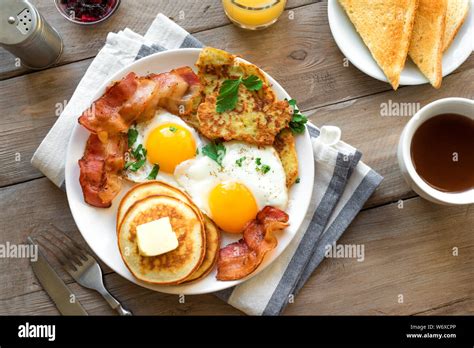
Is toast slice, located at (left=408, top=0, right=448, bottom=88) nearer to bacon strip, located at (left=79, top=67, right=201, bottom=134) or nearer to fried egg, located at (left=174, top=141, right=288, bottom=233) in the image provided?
fried egg, located at (left=174, top=141, right=288, bottom=233)

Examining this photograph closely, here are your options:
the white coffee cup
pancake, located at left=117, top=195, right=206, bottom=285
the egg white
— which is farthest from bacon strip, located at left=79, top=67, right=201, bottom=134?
the white coffee cup

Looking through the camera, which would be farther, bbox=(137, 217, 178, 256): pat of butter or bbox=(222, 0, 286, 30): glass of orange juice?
bbox=(222, 0, 286, 30): glass of orange juice

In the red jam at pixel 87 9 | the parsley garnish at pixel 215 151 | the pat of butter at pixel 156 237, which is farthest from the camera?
the red jam at pixel 87 9

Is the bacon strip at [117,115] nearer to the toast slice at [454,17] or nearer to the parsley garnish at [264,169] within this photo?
the parsley garnish at [264,169]

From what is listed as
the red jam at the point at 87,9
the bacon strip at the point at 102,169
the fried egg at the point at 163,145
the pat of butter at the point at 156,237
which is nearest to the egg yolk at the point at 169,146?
the fried egg at the point at 163,145

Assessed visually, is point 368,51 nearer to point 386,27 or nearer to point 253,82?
point 386,27
